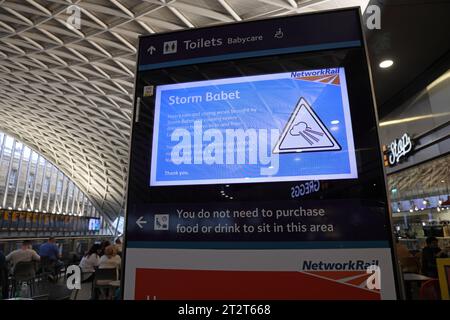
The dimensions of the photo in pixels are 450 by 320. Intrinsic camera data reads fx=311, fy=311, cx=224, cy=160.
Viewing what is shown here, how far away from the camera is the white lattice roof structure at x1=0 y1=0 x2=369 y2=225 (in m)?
12.3

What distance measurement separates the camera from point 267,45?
2.00 meters

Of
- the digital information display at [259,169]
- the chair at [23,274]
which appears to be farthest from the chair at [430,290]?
the chair at [23,274]

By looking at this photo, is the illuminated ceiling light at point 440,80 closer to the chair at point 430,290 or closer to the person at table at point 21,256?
the chair at point 430,290

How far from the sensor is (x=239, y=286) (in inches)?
63.6

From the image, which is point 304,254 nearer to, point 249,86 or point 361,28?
Result: point 249,86

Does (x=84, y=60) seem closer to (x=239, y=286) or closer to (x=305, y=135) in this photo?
(x=305, y=135)

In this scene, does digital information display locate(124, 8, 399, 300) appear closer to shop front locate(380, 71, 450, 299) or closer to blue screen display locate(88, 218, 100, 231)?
shop front locate(380, 71, 450, 299)

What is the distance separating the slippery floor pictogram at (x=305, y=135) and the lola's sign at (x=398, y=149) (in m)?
9.44

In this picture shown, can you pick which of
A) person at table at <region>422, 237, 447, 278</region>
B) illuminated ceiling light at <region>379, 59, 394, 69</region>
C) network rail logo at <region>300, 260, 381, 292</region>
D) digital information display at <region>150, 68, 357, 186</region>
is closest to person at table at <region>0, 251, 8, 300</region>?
digital information display at <region>150, 68, 357, 186</region>

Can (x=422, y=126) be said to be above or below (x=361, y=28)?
above

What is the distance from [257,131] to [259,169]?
231 millimetres

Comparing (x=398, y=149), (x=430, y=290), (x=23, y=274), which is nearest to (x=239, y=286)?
(x=430, y=290)
